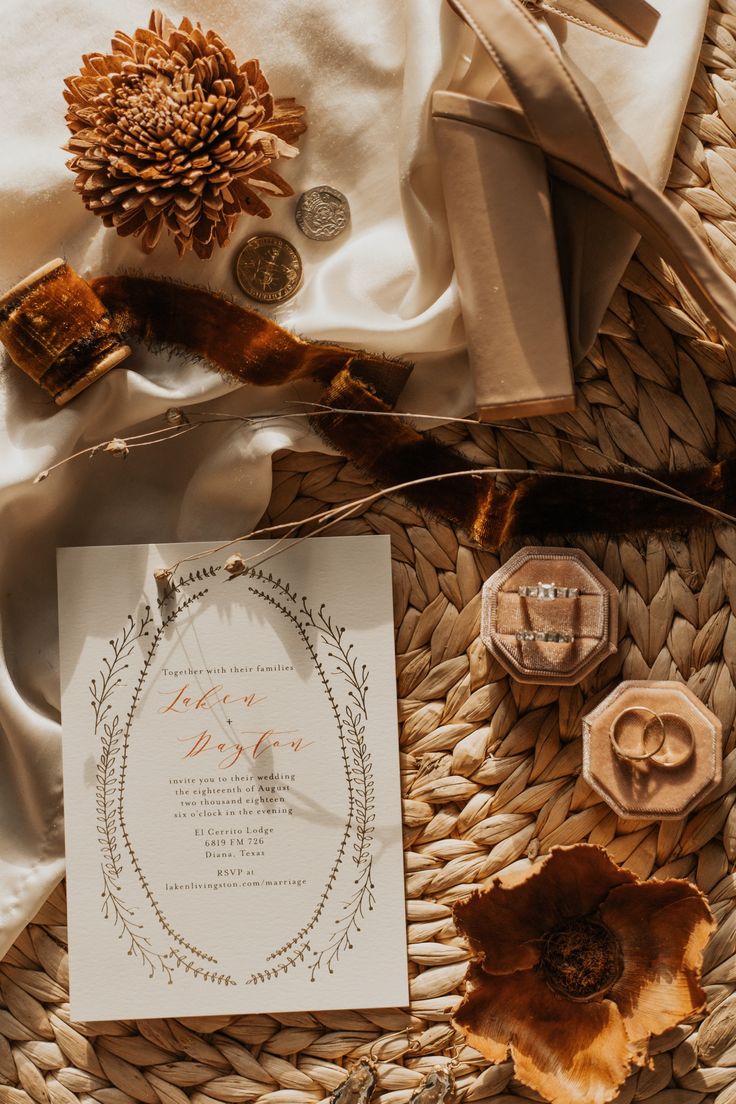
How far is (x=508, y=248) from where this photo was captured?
67 cm

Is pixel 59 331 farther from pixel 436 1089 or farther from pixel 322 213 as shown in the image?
pixel 436 1089

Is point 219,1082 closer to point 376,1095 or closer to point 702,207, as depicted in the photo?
point 376,1095

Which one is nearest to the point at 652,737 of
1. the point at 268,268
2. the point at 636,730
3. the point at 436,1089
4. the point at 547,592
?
the point at 636,730

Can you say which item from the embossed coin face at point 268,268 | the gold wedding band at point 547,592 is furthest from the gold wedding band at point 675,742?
the embossed coin face at point 268,268

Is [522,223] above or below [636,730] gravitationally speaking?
above

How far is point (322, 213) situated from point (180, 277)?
0.39 feet

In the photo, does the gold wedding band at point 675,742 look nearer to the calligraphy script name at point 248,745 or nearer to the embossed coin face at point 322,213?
the calligraphy script name at point 248,745

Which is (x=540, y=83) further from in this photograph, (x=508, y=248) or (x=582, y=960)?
(x=582, y=960)

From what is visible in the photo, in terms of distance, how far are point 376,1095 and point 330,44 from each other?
2.53 feet

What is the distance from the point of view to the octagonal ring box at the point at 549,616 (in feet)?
2.25

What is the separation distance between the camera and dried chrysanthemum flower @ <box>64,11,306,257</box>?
0.64 meters

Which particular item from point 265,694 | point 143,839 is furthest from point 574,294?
point 143,839

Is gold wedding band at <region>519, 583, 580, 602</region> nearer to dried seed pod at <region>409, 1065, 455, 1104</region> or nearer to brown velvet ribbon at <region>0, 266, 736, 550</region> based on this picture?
brown velvet ribbon at <region>0, 266, 736, 550</region>

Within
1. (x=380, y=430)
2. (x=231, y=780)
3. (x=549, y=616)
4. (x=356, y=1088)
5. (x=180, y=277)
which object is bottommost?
(x=356, y=1088)
